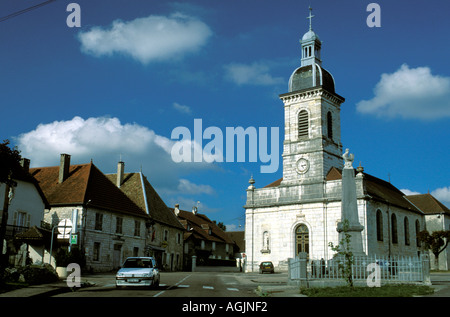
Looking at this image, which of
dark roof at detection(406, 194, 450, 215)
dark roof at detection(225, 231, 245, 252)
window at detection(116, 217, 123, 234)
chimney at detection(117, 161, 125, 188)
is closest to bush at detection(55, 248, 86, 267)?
→ window at detection(116, 217, 123, 234)

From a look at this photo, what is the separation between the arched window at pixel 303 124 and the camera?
51.0 meters

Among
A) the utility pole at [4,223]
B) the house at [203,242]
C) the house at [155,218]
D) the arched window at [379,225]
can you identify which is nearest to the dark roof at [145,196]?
the house at [155,218]

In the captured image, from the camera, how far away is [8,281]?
19641 mm

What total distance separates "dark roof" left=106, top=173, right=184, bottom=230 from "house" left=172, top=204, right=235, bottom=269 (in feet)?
25.7

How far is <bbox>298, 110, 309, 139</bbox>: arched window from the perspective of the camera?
167 ft

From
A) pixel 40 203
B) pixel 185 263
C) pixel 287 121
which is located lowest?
pixel 185 263

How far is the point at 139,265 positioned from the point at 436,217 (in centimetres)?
4788

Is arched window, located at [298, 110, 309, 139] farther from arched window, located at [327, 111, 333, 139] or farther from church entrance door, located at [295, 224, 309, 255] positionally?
church entrance door, located at [295, 224, 309, 255]

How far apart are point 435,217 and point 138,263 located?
47920mm

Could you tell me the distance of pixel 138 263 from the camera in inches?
821

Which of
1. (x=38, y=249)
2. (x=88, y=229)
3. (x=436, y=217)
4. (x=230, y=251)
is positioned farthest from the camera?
(x=230, y=251)
